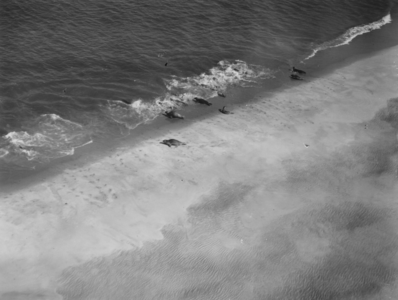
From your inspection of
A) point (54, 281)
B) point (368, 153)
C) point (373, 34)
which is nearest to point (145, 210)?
point (54, 281)

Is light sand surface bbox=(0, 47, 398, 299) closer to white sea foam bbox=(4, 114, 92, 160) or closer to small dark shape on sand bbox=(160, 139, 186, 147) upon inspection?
small dark shape on sand bbox=(160, 139, 186, 147)

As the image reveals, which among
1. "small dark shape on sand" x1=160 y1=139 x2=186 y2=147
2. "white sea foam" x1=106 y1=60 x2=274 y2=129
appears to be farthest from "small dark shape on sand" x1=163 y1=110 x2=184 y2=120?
"small dark shape on sand" x1=160 y1=139 x2=186 y2=147

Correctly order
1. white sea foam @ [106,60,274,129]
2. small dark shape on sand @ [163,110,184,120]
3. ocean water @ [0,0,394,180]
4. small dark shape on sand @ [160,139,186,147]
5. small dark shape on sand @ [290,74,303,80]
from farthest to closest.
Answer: small dark shape on sand @ [290,74,303,80] < white sea foam @ [106,60,274,129] < small dark shape on sand @ [163,110,184,120] < ocean water @ [0,0,394,180] < small dark shape on sand @ [160,139,186,147]

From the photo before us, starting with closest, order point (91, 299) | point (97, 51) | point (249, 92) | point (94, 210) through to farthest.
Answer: point (91, 299) < point (94, 210) < point (249, 92) < point (97, 51)

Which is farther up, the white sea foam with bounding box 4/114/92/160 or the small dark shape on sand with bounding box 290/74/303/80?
the small dark shape on sand with bounding box 290/74/303/80

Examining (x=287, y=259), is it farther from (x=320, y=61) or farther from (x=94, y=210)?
(x=320, y=61)

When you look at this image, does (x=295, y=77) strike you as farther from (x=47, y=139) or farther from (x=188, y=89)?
(x=47, y=139)

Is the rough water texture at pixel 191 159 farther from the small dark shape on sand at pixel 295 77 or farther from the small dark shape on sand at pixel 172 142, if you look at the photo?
the small dark shape on sand at pixel 295 77
